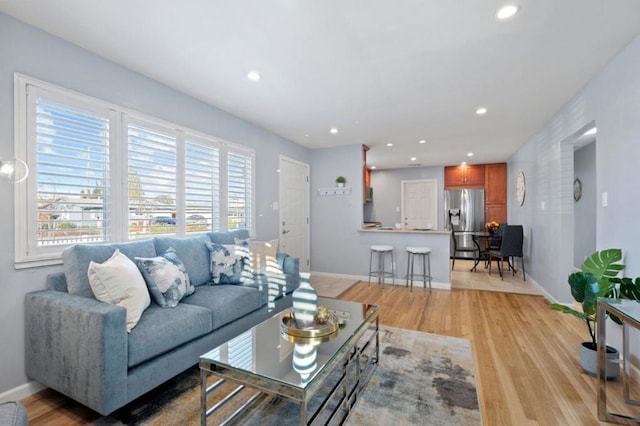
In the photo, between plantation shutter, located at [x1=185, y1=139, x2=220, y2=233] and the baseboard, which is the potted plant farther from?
the baseboard

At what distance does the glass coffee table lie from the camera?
52.0 inches

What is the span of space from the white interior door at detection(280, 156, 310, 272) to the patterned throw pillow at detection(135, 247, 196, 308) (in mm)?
2558

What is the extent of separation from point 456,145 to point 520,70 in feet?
9.73

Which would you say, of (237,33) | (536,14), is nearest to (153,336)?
(237,33)

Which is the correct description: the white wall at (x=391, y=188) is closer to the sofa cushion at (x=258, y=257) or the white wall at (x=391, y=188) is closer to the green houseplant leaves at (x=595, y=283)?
the sofa cushion at (x=258, y=257)

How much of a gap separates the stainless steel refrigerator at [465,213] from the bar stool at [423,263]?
3088 millimetres

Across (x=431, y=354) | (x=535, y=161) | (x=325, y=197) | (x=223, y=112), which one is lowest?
(x=431, y=354)

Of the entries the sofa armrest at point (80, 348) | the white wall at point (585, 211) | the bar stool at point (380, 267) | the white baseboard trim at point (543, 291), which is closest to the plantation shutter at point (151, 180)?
the sofa armrest at point (80, 348)

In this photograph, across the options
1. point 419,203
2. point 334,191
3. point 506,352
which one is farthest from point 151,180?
point 419,203

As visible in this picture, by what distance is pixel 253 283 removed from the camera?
9.49 feet

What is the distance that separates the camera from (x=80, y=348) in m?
1.61

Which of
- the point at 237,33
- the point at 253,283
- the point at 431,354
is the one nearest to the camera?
the point at 237,33

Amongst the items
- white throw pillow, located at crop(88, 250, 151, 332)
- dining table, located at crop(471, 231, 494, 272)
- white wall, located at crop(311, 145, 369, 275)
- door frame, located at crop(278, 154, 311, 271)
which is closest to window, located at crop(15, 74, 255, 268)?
white throw pillow, located at crop(88, 250, 151, 332)

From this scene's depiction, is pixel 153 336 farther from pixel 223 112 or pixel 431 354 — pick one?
pixel 223 112
